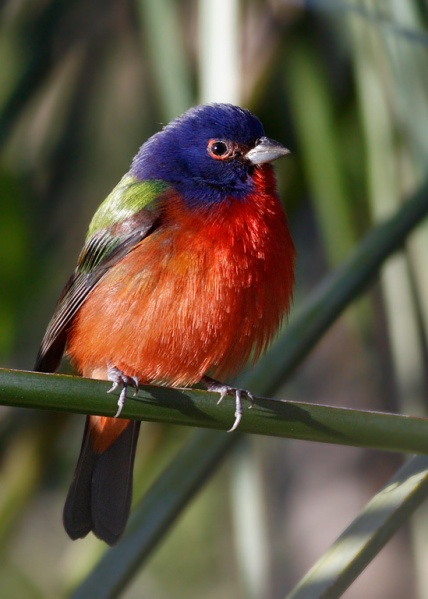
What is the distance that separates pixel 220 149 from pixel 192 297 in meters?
0.73

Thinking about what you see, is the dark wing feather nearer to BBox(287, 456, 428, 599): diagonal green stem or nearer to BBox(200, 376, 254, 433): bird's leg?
BBox(200, 376, 254, 433): bird's leg

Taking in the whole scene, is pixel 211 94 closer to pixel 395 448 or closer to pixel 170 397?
pixel 170 397

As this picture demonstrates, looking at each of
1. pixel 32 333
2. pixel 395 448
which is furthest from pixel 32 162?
pixel 395 448

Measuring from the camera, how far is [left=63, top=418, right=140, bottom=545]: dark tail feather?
2.93 meters

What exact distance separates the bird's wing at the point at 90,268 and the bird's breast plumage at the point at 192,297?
44mm

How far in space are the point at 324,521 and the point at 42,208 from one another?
6.35ft

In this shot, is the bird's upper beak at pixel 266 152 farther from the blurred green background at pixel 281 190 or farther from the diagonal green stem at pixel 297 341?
the diagonal green stem at pixel 297 341

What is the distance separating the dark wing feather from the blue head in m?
0.22

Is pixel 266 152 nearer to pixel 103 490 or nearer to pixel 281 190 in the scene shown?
pixel 281 190

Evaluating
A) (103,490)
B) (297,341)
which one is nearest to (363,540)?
(297,341)

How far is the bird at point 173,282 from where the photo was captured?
269 cm

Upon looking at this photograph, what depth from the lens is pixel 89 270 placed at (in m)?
3.05

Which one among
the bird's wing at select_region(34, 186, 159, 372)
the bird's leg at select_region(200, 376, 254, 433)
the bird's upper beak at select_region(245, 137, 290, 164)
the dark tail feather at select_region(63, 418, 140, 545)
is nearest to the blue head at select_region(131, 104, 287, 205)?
the bird's upper beak at select_region(245, 137, 290, 164)

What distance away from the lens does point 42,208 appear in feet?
11.6
